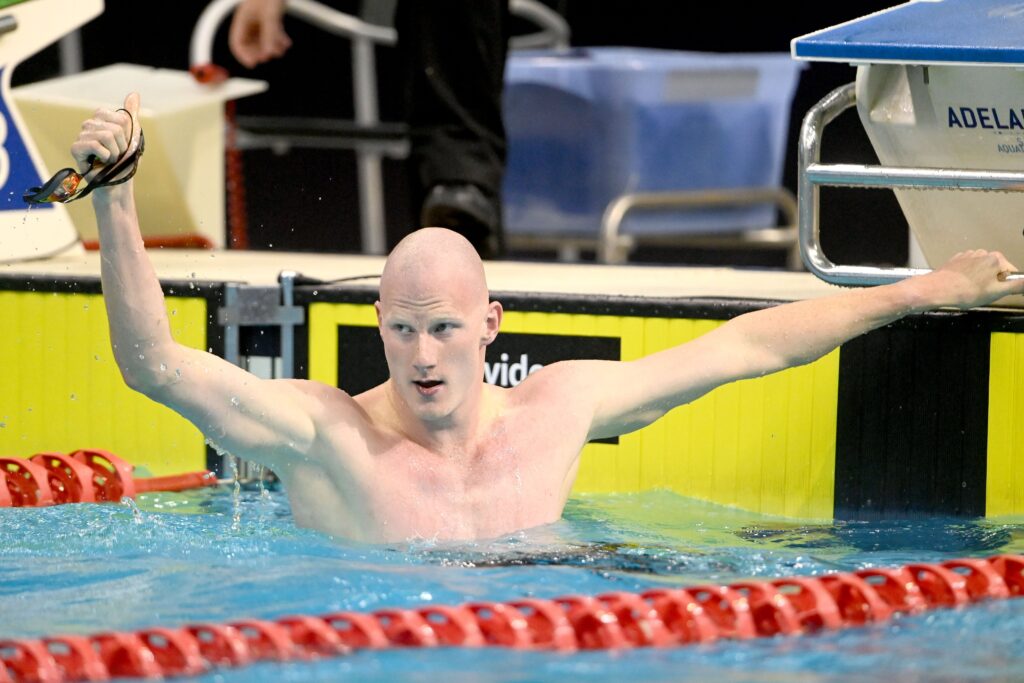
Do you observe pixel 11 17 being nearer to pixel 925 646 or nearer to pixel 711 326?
pixel 711 326

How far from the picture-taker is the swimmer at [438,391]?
9.11 ft

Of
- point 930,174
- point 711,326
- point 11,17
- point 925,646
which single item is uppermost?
point 11,17

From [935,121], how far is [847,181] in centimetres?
22

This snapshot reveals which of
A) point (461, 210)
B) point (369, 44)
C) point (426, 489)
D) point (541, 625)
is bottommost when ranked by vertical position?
point (541, 625)

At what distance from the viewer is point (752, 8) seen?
776cm

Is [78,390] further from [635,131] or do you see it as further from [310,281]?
[635,131]

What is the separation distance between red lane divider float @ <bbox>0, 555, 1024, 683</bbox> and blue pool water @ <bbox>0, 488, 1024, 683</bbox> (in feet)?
0.11

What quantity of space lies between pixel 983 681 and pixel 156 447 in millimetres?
2607

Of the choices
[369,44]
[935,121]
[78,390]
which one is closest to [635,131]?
[369,44]

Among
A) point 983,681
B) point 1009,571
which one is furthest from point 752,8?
point 983,681

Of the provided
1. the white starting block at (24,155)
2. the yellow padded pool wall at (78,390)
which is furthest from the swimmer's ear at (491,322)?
the white starting block at (24,155)

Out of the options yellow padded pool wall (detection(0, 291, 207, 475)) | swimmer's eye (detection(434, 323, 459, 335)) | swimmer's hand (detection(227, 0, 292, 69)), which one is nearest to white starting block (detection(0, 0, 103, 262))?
yellow padded pool wall (detection(0, 291, 207, 475))

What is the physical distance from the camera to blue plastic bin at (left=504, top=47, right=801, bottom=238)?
6688 mm

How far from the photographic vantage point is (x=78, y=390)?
4.55m
